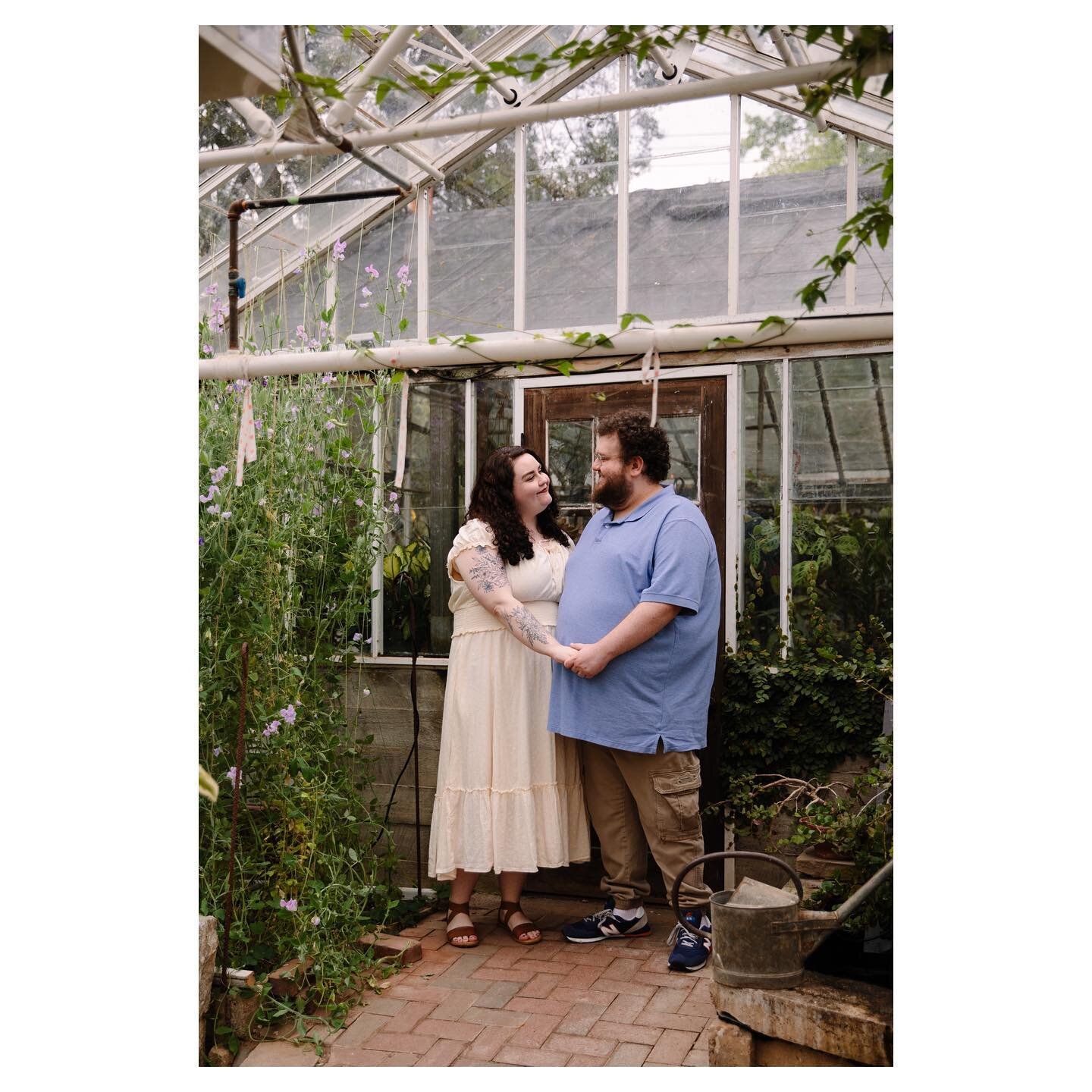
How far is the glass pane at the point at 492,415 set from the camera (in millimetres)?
4449

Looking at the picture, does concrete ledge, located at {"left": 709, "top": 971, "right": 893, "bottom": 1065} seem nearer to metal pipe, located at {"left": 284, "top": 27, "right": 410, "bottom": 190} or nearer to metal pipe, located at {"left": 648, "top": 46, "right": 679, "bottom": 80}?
metal pipe, located at {"left": 284, "top": 27, "right": 410, "bottom": 190}

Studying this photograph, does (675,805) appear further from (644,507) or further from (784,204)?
(784,204)

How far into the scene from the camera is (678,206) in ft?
13.4

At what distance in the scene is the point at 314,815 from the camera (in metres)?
3.46

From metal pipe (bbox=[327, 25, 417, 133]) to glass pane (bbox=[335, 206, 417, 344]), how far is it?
2067mm

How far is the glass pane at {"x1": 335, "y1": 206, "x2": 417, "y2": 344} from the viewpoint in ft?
14.5

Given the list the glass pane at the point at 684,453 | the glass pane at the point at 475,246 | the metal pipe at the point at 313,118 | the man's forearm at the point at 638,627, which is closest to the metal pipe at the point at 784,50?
the metal pipe at the point at 313,118

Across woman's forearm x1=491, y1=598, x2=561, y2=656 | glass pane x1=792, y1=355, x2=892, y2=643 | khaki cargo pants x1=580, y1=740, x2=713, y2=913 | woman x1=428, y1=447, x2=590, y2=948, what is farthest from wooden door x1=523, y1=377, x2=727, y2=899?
woman's forearm x1=491, y1=598, x2=561, y2=656

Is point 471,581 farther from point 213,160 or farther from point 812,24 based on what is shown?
point 812,24

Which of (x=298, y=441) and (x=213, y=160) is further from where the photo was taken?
(x=298, y=441)

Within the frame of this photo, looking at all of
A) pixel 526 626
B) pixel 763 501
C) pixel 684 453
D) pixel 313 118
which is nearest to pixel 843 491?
pixel 763 501

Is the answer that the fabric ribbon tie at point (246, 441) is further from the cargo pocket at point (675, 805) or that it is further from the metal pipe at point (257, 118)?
the cargo pocket at point (675, 805)
